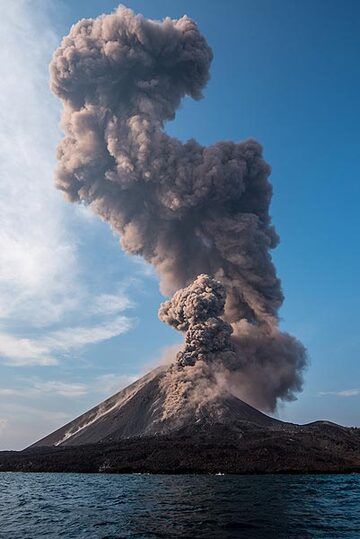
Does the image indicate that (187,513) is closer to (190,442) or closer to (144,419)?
(190,442)

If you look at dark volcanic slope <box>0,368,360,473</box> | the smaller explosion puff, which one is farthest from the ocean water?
the smaller explosion puff

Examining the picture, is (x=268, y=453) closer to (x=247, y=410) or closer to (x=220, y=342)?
(x=220, y=342)

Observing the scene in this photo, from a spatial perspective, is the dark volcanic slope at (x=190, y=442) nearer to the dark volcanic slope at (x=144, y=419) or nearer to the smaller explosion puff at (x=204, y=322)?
the dark volcanic slope at (x=144, y=419)

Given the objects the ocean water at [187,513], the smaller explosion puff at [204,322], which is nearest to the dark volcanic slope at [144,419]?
the smaller explosion puff at [204,322]

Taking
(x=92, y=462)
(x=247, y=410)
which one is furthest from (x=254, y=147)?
(x=92, y=462)

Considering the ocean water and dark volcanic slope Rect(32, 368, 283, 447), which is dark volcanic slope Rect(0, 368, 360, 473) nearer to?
dark volcanic slope Rect(32, 368, 283, 447)

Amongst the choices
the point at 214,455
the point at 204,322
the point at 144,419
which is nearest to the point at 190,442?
the point at 214,455
